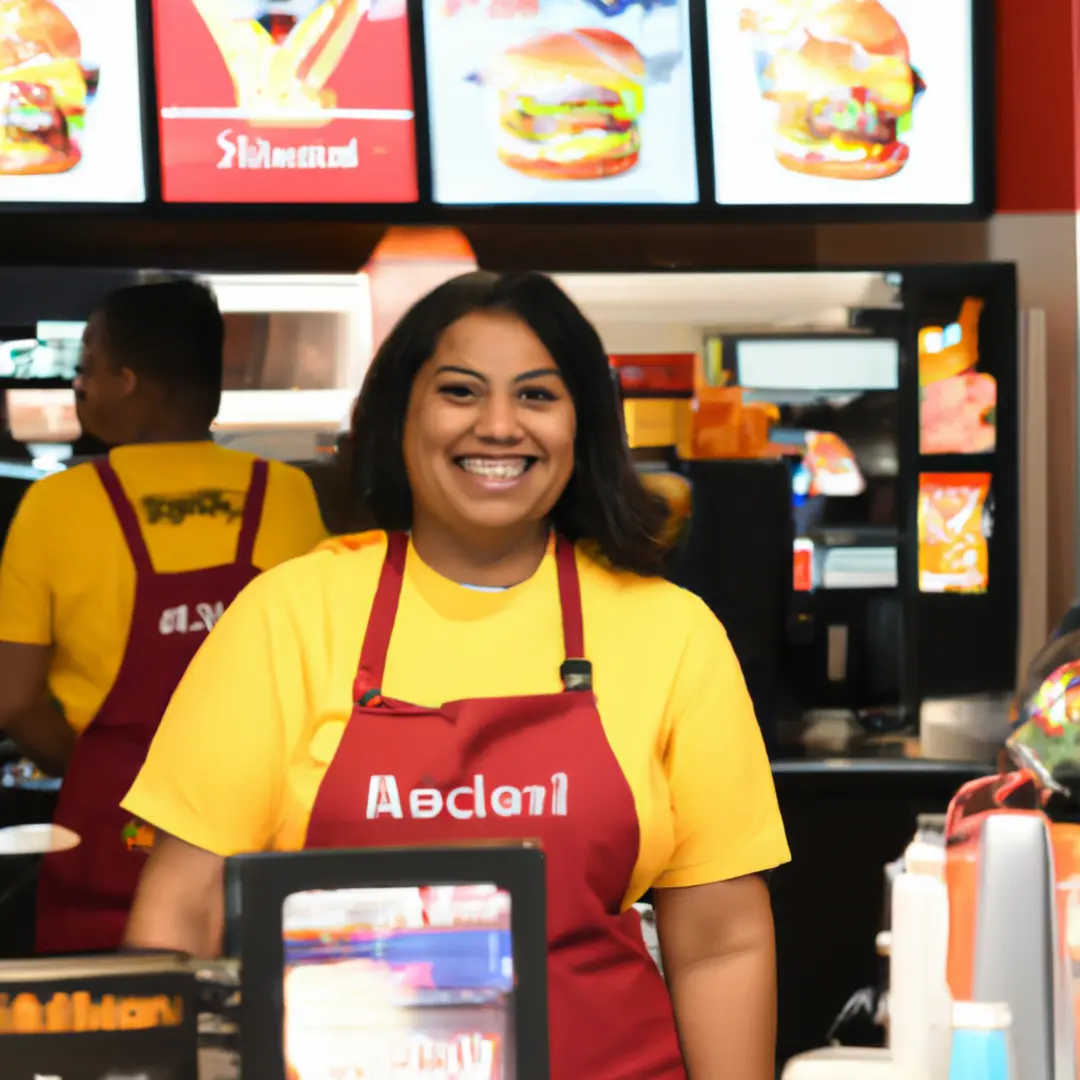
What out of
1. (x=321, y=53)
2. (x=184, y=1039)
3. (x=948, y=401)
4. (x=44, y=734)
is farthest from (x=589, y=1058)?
(x=321, y=53)

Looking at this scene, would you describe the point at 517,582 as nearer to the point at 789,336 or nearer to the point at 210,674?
the point at 210,674

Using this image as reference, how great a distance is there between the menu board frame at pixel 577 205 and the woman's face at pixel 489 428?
2.65ft

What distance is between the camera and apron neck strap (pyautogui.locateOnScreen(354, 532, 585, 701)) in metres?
1.44

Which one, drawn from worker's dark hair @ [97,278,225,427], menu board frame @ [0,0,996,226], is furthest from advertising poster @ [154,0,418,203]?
worker's dark hair @ [97,278,225,427]

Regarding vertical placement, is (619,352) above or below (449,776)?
above

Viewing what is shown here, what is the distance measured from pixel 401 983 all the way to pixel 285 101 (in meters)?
1.77

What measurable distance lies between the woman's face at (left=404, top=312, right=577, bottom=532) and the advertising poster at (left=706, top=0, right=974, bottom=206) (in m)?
0.94

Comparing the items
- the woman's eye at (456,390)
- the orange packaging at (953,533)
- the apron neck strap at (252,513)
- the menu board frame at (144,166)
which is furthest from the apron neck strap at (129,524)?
the orange packaging at (953,533)

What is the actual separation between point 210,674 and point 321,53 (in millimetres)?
1218

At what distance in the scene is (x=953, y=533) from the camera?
241 centimetres

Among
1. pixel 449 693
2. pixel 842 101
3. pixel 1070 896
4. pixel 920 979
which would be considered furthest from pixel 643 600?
pixel 842 101

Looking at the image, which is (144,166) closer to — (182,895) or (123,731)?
(123,731)

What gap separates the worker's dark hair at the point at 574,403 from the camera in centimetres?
155

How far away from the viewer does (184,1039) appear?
2.38 ft
